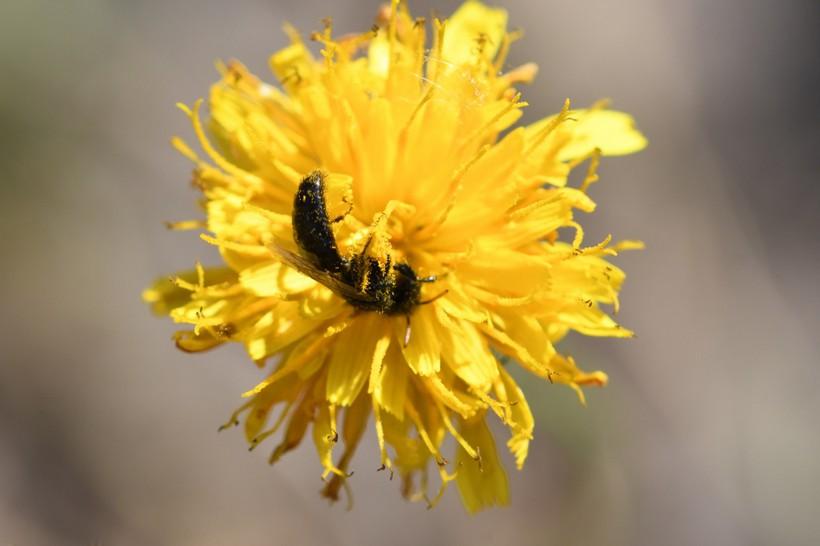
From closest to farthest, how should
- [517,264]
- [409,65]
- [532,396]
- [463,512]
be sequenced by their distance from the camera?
[517,264] < [409,65] < [532,396] < [463,512]

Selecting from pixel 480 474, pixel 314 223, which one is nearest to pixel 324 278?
pixel 314 223

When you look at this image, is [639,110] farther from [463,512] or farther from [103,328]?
[103,328]

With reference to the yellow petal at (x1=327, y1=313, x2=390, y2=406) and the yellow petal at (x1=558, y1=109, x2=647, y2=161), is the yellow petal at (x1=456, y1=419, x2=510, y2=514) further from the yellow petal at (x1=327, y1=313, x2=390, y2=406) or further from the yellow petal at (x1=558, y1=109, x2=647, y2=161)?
the yellow petal at (x1=558, y1=109, x2=647, y2=161)

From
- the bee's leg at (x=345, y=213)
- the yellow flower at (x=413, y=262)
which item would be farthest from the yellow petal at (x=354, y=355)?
the bee's leg at (x=345, y=213)

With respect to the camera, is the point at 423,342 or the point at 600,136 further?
the point at 600,136

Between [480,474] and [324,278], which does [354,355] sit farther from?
[480,474]

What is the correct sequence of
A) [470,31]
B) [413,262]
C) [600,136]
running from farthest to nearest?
A: [470,31] → [600,136] → [413,262]

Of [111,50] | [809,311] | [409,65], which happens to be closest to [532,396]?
[409,65]

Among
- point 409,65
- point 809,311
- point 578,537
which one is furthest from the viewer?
point 809,311

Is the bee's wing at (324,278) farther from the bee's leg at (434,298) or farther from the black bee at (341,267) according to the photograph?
the bee's leg at (434,298)
